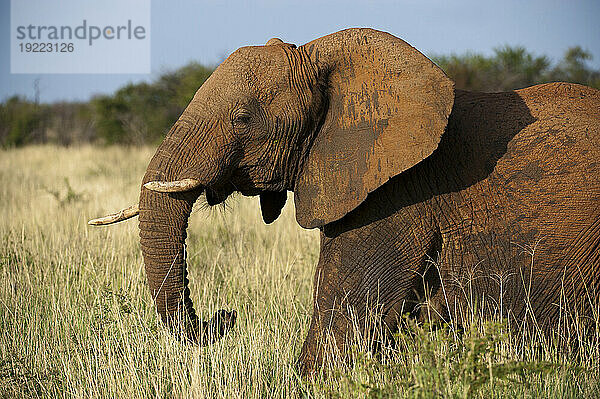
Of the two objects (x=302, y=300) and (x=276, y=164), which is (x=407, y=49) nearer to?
(x=276, y=164)

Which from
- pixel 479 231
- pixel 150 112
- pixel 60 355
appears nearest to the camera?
pixel 479 231

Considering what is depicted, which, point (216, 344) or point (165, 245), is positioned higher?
point (165, 245)

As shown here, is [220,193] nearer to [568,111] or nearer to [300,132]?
[300,132]

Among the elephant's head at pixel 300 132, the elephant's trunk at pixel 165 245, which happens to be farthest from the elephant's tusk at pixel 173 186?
the elephant's trunk at pixel 165 245

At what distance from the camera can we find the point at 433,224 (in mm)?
4176

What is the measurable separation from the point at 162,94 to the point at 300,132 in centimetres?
3121

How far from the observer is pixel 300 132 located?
4.14 m

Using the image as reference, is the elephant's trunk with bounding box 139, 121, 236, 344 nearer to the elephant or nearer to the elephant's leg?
the elephant

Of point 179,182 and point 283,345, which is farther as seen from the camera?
point 283,345

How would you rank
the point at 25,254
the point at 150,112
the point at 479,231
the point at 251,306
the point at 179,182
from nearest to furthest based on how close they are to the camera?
the point at 179,182, the point at 479,231, the point at 251,306, the point at 25,254, the point at 150,112

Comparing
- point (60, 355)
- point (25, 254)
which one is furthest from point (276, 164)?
point (25, 254)

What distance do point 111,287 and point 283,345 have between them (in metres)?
1.84

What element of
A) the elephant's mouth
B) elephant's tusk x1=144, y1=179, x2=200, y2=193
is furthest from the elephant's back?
elephant's tusk x1=144, y1=179, x2=200, y2=193

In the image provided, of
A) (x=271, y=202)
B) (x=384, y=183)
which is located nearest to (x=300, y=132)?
(x=384, y=183)
